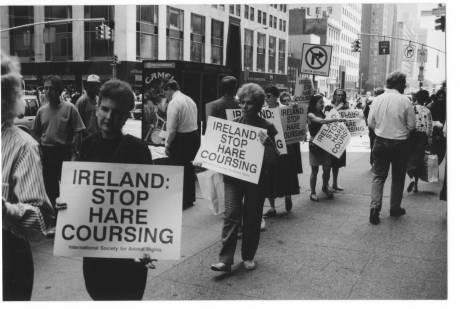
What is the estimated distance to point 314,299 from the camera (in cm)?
433

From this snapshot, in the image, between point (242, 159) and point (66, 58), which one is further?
point (66, 58)

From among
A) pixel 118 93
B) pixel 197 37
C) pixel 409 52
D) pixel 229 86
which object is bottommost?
pixel 118 93

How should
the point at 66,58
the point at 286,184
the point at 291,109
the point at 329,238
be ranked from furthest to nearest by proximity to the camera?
the point at 66,58 < the point at 291,109 < the point at 286,184 < the point at 329,238

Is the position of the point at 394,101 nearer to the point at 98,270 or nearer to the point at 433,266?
the point at 433,266

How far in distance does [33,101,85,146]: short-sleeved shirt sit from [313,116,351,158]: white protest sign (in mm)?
3658

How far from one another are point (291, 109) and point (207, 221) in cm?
215

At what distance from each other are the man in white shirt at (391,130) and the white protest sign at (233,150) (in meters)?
2.48

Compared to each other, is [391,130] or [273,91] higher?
[273,91]

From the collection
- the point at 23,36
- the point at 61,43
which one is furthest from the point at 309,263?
the point at 61,43

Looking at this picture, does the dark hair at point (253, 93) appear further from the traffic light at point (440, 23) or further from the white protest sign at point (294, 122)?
the white protest sign at point (294, 122)

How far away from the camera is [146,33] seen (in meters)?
40.8

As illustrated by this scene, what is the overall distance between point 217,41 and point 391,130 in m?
45.0

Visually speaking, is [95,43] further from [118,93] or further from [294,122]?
[118,93]

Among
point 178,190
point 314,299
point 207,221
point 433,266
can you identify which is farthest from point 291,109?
point 178,190
